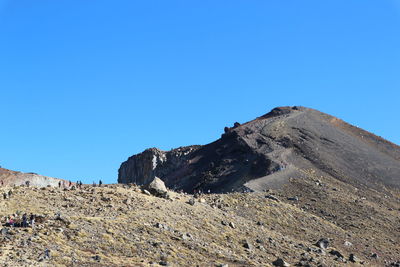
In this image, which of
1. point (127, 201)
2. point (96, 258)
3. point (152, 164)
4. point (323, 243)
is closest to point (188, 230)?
point (127, 201)

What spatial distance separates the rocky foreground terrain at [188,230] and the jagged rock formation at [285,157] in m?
12.5

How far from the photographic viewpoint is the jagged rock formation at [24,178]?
55.7 metres

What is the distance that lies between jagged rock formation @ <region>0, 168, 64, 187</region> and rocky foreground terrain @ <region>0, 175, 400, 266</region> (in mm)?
15636

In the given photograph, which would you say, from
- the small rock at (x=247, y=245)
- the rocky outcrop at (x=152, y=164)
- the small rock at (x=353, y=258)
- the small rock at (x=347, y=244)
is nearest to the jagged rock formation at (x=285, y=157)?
the rocky outcrop at (x=152, y=164)

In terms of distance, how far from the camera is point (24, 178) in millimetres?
56219

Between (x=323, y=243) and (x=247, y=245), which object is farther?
(x=323, y=243)

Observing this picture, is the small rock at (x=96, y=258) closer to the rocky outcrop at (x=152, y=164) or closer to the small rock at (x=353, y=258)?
the small rock at (x=353, y=258)

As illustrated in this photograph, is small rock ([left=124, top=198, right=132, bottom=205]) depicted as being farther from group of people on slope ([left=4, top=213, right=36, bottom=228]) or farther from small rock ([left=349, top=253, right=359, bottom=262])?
small rock ([left=349, top=253, right=359, bottom=262])

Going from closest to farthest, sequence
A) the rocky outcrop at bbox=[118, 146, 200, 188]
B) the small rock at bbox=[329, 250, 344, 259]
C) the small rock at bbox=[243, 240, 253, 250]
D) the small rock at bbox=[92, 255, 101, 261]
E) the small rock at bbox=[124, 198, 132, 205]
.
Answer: the small rock at bbox=[92, 255, 101, 261] → the small rock at bbox=[243, 240, 253, 250] → the small rock at bbox=[124, 198, 132, 205] → the small rock at bbox=[329, 250, 344, 259] → the rocky outcrop at bbox=[118, 146, 200, 188]

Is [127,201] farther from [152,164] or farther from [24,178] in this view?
[152,164]

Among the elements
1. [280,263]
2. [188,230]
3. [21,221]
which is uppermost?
[21,221]

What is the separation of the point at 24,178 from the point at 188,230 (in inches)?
1001

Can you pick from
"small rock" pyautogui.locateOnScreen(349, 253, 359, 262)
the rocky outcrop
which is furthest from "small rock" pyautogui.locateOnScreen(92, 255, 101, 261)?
the rocky outcrop

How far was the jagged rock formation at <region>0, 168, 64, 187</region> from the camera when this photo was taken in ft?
183
